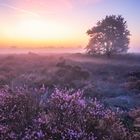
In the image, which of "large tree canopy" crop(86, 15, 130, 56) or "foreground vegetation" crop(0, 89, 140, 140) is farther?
"large tree canopy" crop(86, 15, 130, 56)

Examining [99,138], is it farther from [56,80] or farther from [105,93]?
[56,80]

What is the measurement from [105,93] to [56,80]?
4443 mm

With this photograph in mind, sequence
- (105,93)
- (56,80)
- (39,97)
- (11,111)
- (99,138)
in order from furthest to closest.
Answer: (56,80), (105,93), (39,97), (11,111), (99,138)

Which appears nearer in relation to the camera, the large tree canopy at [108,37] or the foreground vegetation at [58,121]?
the foreground vegetation at [58,121]

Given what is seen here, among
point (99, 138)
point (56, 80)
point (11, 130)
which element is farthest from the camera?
point (56, 80)

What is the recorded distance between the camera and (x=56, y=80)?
22453mm

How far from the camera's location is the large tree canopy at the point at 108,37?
177 ft

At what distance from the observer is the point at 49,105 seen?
374 inches

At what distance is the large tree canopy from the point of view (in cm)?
5388

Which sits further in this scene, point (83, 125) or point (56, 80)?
point (56, 80)

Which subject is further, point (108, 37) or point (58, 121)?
point (108, 37)

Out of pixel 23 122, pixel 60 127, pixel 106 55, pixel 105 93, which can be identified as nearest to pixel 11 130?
pixel 23 122

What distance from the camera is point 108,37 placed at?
176 ft

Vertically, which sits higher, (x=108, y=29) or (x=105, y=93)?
(x=108, y=29)
